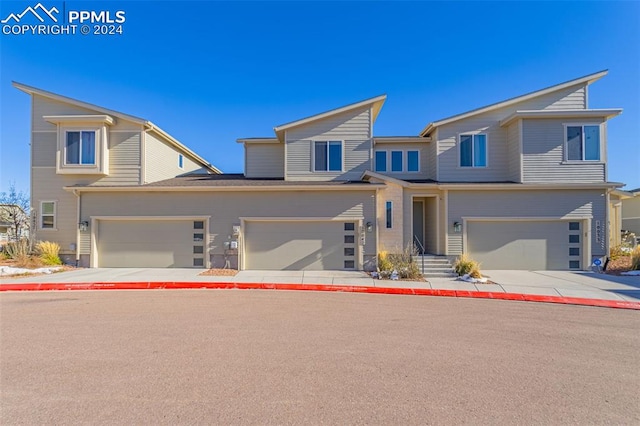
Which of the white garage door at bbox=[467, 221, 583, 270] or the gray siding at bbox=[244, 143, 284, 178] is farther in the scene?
the gray siding at bbox=[244, 143, 284, 178]

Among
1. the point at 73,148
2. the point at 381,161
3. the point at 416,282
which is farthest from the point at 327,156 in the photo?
the point at 73,148

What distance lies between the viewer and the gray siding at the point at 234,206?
1334cm

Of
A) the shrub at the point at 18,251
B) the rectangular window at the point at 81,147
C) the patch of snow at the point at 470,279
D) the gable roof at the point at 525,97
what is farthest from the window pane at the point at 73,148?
the patch of snow at the point at 470,279

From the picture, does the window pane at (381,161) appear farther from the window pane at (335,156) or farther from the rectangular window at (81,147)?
the rectangular window at (81,147)

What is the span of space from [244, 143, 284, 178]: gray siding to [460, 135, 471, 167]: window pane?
8.42 m

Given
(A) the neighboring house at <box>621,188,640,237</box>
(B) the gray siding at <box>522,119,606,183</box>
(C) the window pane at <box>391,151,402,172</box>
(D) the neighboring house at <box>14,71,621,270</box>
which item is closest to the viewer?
(D) the neighboring house at <box>14,71,621,270</box>

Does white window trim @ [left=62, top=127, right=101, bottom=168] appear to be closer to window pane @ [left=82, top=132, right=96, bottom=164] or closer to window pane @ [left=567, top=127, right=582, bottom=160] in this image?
window pane @ [left=82, top=132, right=96, bottom=164]

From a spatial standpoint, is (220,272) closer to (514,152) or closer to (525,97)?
(514,152)

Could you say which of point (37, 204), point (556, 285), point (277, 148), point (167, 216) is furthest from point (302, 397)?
point (37, 204)

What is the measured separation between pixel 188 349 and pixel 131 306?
11.6 ft

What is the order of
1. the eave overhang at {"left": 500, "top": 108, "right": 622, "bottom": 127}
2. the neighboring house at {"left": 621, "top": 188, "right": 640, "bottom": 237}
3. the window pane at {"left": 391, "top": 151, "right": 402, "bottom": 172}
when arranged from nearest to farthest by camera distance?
1. the eave overhang at {"left": 500, "top": 108, "right": 622, "bottom": 127}
2. the window pane at {"left": 391, "top": 151, "right": 402, "bottom": 172}
3. the neighboring house at {"left": 621, "top": 188, "right": 640, "bottom": 237}

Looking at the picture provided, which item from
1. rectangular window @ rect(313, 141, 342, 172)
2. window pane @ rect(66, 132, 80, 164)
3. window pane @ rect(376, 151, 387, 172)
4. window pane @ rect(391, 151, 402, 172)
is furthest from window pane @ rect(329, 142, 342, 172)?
window pane @ rect(66, 132, 80, 164)

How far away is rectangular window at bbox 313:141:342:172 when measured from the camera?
49.3ft

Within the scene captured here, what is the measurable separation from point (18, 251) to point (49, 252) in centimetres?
147
